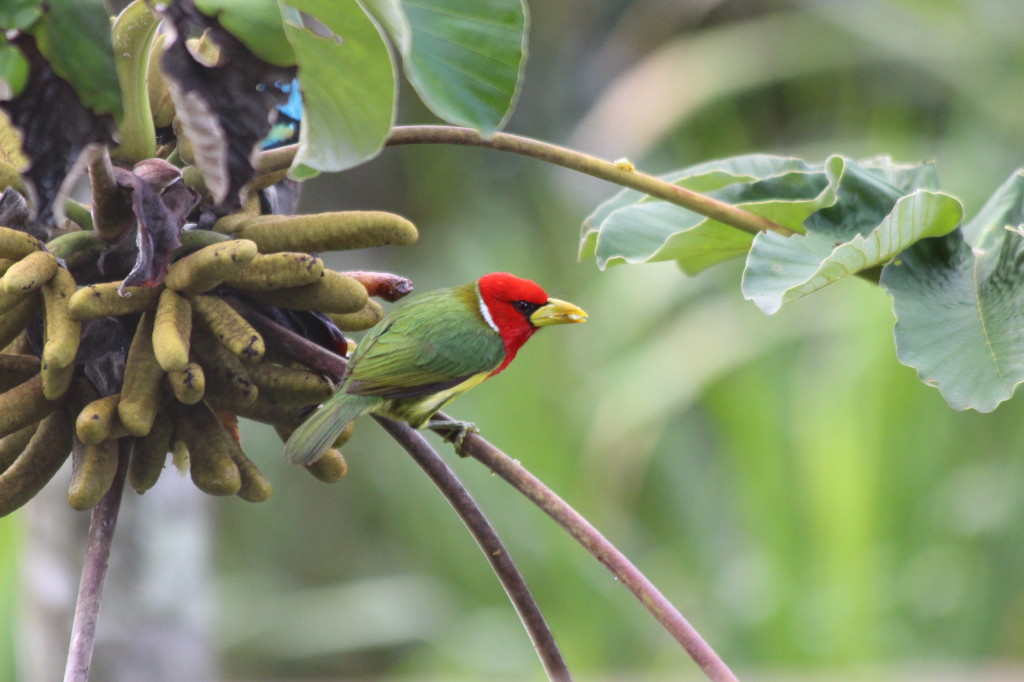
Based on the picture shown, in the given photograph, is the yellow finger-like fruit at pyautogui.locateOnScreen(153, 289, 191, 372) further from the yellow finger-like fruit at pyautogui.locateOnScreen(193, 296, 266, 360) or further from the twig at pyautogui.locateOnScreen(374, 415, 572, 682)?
the twig at pyautogui.locateOnScreen(374, 415, 572, 682)

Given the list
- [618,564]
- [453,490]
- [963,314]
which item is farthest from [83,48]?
[963,314]

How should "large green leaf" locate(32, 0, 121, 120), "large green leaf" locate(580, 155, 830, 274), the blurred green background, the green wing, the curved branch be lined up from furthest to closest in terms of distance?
1. the blurred green background
2. the green wing
3. "large green leaf" locate(580, 155, 830, 274)
4. the curved branch
5. "large green leaf" locate(32, 0, 121, 120)

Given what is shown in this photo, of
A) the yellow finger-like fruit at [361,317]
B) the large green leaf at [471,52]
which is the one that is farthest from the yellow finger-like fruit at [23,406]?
the large green leaf at [471,52]

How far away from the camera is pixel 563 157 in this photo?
912 mm

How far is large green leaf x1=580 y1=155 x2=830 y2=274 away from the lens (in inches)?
42.6

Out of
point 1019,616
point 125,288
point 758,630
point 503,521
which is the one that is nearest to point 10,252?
point 125,288

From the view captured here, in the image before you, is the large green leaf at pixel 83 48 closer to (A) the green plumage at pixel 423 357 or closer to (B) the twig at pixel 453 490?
(B) the twig at pixel 453 490

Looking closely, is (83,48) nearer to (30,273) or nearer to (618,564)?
(30,273)

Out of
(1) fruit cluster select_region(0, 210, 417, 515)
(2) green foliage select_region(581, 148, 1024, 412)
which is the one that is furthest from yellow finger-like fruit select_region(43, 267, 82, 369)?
(2) green foliage select_region(581, 148, 1024, 412)

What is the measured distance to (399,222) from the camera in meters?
0.83

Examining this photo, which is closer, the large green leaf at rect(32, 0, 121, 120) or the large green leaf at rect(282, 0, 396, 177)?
the large green leaf at rect(32, 0, 121, 120)

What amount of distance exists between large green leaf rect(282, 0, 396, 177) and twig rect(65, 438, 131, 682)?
0.90ft

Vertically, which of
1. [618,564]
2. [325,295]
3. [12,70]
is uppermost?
[12,70]

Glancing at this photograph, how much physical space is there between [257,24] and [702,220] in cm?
57
